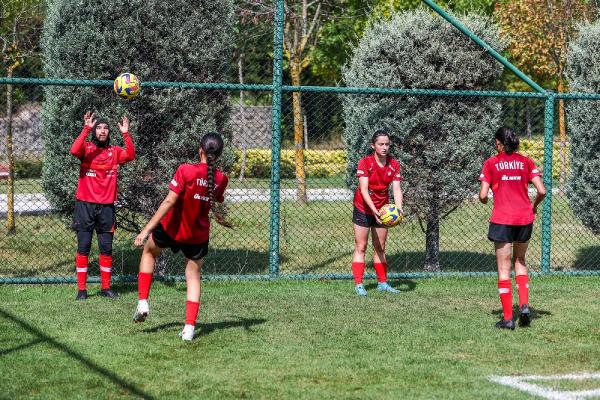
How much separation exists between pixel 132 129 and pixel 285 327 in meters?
3.71

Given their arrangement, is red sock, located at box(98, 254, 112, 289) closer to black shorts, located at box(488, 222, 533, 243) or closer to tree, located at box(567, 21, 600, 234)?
black shorts, located at box(488, 222, 533, 243)

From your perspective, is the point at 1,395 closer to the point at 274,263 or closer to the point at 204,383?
the point at 204,383

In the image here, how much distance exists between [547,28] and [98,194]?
618 inches

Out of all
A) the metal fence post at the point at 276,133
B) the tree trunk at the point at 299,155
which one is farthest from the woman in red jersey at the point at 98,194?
the tree trunk at the point at 299,155

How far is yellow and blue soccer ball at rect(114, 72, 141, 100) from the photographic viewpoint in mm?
9930

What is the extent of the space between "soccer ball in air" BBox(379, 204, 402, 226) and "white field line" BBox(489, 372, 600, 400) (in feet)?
11.2

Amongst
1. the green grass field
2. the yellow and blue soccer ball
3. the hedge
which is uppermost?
the yellow and blue soccer ball

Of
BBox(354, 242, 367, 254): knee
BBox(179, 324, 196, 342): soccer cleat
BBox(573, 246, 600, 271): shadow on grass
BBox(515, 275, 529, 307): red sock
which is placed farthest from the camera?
BBox(573, 246, 600, 271): shadow on grass

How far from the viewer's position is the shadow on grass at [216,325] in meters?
8.31

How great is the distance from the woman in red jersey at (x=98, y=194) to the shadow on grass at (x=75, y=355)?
4.08 feet

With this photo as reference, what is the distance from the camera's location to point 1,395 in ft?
20.1

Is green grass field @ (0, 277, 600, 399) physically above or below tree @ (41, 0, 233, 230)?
below

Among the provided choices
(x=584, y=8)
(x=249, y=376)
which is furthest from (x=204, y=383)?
(x=584, y=8)

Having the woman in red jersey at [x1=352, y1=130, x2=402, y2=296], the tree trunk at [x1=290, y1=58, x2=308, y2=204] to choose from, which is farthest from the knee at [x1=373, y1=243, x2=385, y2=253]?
the tree trunk at [x1=290, y1=58, x2=308, y2=204]
